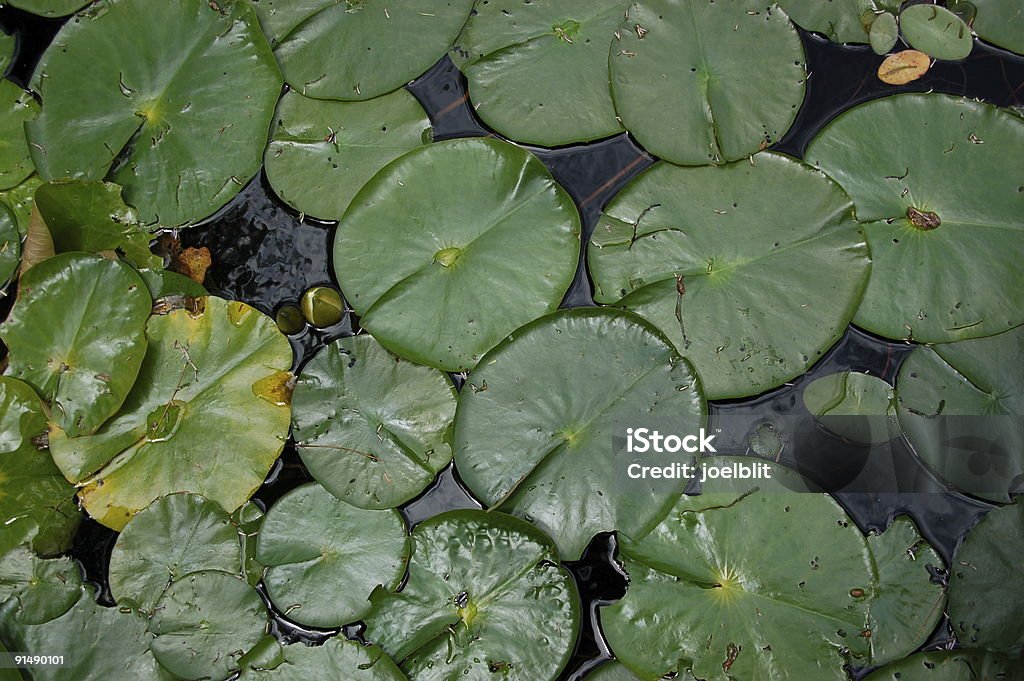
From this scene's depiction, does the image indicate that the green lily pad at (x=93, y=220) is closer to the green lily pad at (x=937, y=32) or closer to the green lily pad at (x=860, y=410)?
the green lily pad at (x=860, y=410)

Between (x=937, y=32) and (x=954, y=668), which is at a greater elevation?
(x=937, y=32)

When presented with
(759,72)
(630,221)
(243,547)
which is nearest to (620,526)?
(630,221)

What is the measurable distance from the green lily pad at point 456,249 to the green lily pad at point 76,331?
2.00 feet

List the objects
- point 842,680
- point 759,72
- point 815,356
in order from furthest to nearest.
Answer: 1. point 759,72
2. point 815,356
3. point 842,680

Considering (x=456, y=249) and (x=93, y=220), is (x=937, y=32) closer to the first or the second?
(x=456, y=249)

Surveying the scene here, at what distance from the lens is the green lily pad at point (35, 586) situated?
2008 millimetres

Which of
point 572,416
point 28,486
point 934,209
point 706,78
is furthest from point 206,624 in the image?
point 934,209

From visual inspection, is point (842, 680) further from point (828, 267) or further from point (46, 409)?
point (46, 409)

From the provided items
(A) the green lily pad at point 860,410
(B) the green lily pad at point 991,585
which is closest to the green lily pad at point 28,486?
(A) the green lily pad at point 860,410

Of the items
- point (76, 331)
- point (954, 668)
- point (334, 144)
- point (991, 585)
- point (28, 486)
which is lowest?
point (954, 668)

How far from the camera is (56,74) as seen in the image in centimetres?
224

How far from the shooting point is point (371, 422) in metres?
2.00

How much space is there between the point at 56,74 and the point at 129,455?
3.96 ft

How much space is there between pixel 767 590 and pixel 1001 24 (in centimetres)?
183
